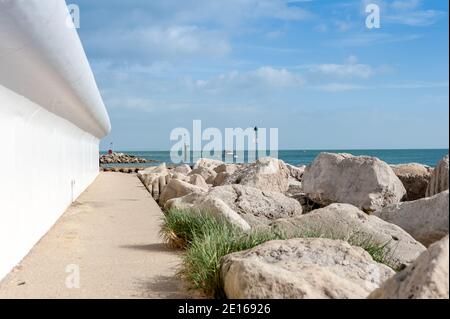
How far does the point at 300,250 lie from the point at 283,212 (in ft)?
14.5

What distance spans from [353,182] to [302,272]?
9.01m

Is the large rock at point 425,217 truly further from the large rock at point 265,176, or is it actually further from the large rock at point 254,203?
the large rock at point 265,176

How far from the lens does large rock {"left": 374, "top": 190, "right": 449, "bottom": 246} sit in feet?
26.1

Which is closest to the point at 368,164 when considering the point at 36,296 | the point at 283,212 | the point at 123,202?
the point at 283,212

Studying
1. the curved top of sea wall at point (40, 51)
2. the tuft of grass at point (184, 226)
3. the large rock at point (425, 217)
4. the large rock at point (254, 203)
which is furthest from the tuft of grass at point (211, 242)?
the curved top of sea wall at point (40, 51)

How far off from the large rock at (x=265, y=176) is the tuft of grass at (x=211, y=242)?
657cm

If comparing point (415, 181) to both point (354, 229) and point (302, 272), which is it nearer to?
point (354, 229)

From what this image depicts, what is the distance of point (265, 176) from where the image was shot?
14.7 m

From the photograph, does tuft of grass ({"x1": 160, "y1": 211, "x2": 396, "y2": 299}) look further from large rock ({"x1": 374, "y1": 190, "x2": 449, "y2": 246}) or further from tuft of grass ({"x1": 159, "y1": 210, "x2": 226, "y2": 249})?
large rock ({"x1": 374, "y1": 190, "x2": 449, "y2": 246})

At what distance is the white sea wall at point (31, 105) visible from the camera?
5433 millimetres

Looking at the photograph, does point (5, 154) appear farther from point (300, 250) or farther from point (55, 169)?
point (55, 169)

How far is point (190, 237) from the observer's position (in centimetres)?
749

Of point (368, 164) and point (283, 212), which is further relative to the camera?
point (368, 164)

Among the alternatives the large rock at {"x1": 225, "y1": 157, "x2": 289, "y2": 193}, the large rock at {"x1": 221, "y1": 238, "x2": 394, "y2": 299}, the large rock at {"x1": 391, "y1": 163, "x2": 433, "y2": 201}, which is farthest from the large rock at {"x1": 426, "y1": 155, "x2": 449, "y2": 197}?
the large rock at {"x1": 221, "y1": 238, "x2": 394, "y2": 299}
